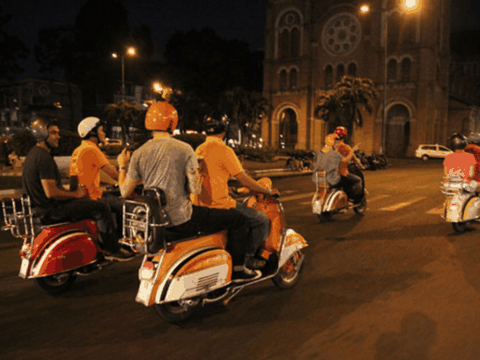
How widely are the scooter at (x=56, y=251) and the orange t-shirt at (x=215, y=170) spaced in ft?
4.67

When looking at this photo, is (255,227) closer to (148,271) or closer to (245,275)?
(245,275)

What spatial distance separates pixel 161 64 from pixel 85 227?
194 ft

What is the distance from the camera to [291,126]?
58.2m

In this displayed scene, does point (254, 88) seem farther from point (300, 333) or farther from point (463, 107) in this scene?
point (300, 333)

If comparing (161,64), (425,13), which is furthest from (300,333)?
(161,64)

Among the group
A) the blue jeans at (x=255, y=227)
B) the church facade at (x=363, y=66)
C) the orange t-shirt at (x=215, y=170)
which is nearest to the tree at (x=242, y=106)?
the church facade at (x=363, y=66)

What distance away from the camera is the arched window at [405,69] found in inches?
1913

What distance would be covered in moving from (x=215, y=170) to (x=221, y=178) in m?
0.10

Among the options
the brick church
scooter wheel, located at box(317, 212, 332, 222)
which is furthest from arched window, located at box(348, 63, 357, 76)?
scooter wheel, located at box(317, 212, 332, 222)

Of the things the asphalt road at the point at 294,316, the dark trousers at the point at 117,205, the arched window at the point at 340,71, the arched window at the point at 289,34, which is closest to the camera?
the asphalt road at the point at 294,316

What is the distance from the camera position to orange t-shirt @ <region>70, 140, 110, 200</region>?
516 cm

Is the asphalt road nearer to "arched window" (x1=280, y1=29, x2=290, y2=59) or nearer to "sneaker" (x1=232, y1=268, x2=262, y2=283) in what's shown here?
"sneaker" (x1=232, y1=268, x2=262, y2=283)

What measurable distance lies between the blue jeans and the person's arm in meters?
1.71

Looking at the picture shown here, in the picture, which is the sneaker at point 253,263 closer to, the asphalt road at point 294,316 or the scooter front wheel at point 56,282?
the asphalt road at point 294,316
